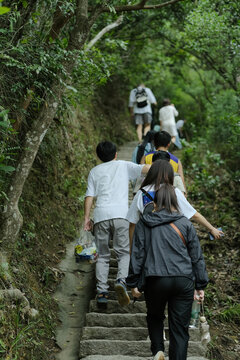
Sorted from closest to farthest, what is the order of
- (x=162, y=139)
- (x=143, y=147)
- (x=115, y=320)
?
(x=115, y=320)
(x=162, y=139)
(x=143, y=147)

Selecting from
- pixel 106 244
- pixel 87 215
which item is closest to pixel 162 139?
pixel 87 215

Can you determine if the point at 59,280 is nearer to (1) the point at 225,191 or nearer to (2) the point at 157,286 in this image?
(2) the point at 157,286

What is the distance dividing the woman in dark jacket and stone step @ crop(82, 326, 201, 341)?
116cm

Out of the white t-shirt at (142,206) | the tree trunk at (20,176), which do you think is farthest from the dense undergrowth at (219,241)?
the tree trunk at (20,176)

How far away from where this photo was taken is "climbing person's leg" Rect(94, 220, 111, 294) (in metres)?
5.11

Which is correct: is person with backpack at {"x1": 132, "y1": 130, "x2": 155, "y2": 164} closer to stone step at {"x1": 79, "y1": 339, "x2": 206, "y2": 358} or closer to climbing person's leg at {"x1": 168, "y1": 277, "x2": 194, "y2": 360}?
stone step at {"x1": 79, "y1": 339, "x2": 206, "y2": 358}

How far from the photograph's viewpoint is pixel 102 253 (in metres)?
5.17

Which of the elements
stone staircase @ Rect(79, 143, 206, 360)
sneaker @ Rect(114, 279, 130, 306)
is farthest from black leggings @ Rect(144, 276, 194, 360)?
sneaker @ Rect(114, 279, 130, 306)

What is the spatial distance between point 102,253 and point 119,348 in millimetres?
1154

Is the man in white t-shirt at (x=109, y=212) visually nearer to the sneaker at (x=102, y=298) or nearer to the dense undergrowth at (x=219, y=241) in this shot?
the sneaker at (x=102, y=298)

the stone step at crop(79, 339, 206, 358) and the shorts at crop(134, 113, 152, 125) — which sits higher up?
the shorts at crop(134, 113, 152, 125)

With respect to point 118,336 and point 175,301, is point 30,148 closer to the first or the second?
point 118,336

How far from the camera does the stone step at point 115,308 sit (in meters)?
5.18

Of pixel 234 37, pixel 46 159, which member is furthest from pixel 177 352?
pixel 234 37
